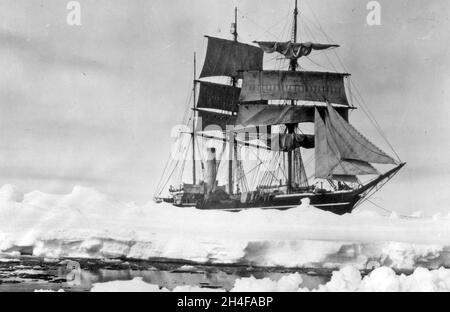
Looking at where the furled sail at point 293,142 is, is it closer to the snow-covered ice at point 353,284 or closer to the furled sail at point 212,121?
the furled sail at point 212,121

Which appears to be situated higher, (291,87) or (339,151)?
(291,87)

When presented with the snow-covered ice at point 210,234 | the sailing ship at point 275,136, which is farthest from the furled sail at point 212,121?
the snow-covered ice at point 210,234

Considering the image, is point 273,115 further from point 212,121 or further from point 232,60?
point 212,121

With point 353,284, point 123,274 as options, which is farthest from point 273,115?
point 353,284

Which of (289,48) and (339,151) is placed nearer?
(339,151)
